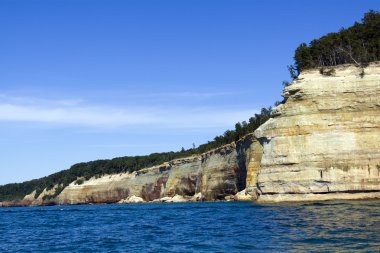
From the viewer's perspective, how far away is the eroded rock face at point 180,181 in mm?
80000

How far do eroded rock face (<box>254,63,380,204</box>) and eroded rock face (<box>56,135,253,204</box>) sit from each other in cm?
2243

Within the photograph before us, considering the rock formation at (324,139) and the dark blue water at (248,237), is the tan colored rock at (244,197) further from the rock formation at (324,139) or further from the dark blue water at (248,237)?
the dark blue water at (248,237)

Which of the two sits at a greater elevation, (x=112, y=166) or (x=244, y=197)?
(x=112, y=166)

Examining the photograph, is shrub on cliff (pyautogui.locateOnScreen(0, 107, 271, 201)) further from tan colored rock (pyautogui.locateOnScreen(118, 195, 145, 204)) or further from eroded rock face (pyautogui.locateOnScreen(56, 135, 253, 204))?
tan colored rock (pyautogui.locateOnScreen(118, 195, 145, 204))

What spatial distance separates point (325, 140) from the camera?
44.8 meters

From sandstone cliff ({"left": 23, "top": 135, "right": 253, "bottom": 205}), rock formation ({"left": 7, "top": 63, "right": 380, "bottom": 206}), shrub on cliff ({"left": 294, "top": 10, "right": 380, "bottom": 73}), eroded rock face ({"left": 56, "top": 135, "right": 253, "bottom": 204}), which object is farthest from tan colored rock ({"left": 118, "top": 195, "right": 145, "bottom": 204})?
rock formation ({"left": 7, "top": 63, "right": 380, "bottom": 206})

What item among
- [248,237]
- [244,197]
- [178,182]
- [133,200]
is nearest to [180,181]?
[178,182]

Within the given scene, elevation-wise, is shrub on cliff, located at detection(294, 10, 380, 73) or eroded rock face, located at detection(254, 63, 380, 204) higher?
shrub on cliff, located at detection(294, 10, 380, 73)

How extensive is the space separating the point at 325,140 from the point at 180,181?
60.3m

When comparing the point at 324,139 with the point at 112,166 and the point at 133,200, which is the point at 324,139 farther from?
the point at 112,166

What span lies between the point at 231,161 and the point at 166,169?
33.7 m

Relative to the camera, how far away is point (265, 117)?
90312 mm

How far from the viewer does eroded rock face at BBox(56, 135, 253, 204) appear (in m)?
80.0

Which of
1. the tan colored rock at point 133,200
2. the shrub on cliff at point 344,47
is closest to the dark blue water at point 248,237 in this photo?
the shrub on cliff at point 344,47
